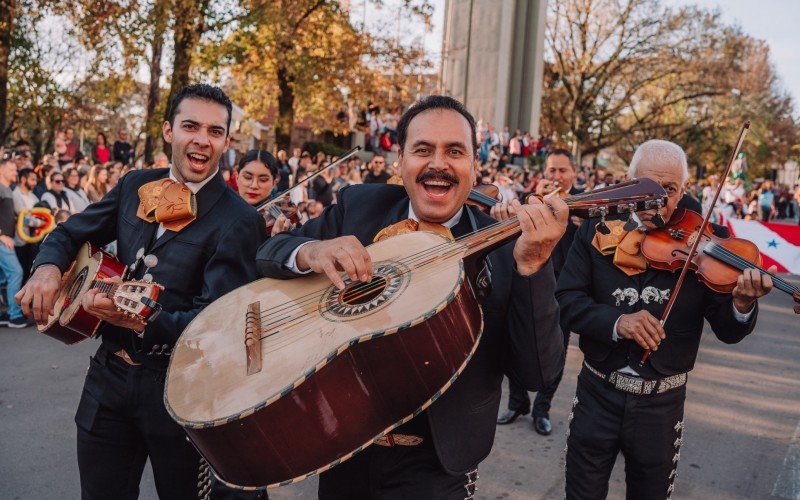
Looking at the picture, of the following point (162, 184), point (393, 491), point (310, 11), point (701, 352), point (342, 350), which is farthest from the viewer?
point (310, 11)

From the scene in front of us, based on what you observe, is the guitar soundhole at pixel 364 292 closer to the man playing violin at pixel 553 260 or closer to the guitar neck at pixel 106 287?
the guitar neck at pixel 106 287

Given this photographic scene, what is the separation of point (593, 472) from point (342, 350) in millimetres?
1953

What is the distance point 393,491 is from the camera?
203cm

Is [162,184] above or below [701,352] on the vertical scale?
above

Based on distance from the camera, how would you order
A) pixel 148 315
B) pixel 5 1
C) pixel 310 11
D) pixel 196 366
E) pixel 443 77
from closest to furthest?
pixel 196 366, pixel 148 315, pixel 5 1, pixel 310 11, pixel 443 77

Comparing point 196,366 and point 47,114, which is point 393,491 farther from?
point 47,114

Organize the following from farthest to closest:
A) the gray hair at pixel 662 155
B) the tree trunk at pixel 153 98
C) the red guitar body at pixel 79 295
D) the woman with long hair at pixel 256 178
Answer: the tree trunk at pixel 153 98, the woman with long hair at pixel 256 178, the gray hair at pixel 662 155, the red guitar body at pixel 79 295

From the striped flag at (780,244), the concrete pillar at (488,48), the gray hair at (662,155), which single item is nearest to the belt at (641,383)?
the gray hair at (662,155)

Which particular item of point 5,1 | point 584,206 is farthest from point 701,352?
point 5,1

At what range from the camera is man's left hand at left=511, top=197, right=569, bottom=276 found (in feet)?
5.90

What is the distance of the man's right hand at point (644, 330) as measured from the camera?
2.77 meters

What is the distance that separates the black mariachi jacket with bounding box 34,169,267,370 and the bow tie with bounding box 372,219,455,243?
2.46 ft

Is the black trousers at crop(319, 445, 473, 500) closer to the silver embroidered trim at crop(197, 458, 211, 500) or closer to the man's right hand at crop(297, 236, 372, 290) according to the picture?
the man's right hand at crop(297, 236, 372, 290)

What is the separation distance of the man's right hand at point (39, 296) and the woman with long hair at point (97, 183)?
307 inches
